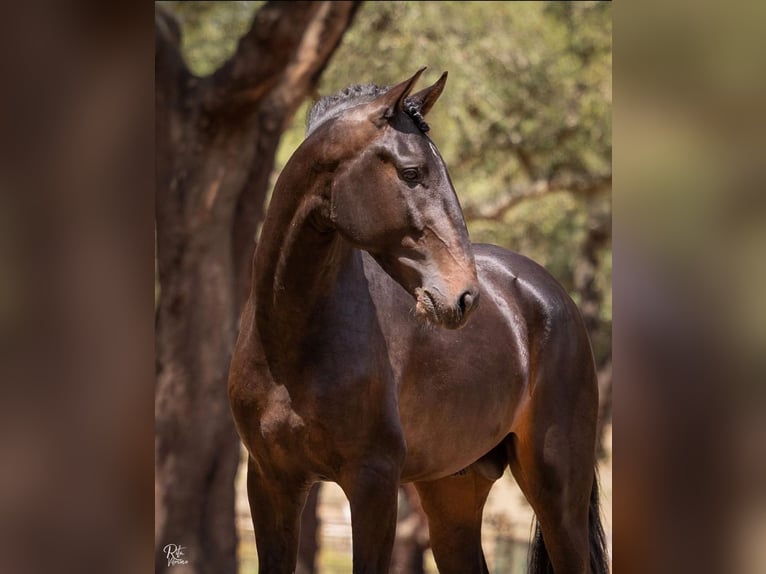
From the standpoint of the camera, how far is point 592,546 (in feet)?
11.1

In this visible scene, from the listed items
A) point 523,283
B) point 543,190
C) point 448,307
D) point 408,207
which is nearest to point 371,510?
point 448,307

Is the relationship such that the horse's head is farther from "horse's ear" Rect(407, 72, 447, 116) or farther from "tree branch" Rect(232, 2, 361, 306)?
"tree branch" Rect(232, 2, 361, 306)

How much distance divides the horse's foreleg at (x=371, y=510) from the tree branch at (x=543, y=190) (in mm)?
7126

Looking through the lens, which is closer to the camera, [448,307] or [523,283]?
[448,307]

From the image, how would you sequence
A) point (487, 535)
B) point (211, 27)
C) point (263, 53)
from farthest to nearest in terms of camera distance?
point (487, 535), point (211, 27), point (263, 53)

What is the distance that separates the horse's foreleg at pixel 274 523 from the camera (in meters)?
2.64

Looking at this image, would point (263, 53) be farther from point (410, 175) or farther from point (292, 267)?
point (410, 175)

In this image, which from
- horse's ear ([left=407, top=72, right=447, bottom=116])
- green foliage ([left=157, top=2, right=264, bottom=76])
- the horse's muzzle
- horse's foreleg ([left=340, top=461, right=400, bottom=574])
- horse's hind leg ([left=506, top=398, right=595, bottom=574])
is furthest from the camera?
green foliage ([left=157, top=2, right=264, bottom=76])

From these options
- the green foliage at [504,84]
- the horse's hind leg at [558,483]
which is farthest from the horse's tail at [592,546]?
the green foliage at [504,84]

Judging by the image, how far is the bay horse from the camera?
224 centimetres

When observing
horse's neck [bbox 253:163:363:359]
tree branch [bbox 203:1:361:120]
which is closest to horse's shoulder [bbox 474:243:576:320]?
horse's neck [bbox 253:163:363:359]

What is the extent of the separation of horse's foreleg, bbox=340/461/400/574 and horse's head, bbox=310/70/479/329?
1.52 ft

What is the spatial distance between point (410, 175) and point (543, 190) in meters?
7.58
